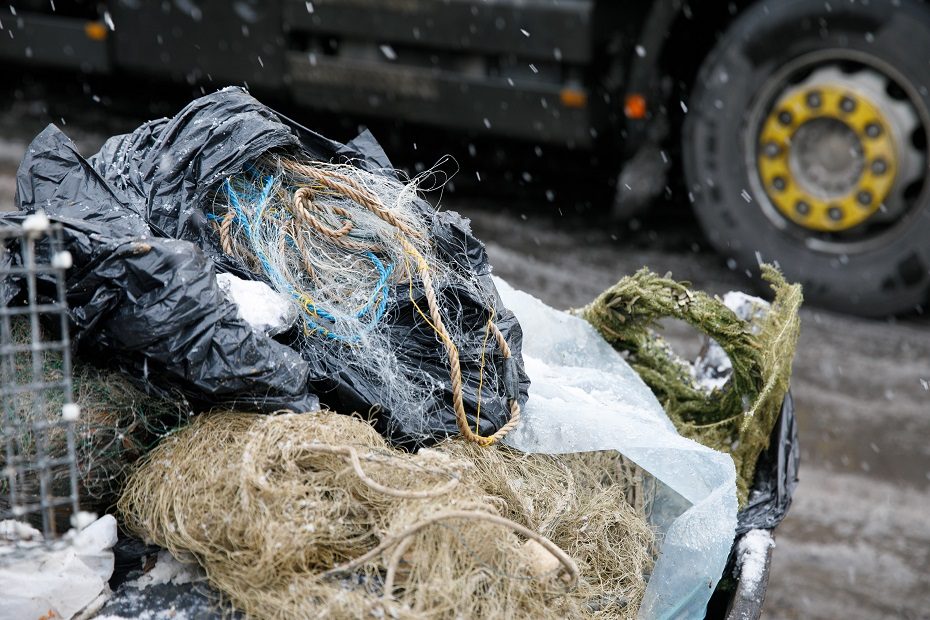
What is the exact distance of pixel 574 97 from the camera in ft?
15.1

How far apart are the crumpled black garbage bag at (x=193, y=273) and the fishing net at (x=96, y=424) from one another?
0.05 m

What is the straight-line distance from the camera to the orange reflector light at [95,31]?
5.37 metres

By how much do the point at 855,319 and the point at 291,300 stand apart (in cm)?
340

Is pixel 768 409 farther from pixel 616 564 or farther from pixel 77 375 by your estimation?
pixel 77 375

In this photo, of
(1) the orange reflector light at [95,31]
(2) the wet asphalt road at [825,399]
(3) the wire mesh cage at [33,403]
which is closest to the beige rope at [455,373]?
(3) the wire mesh cage at [33,403]

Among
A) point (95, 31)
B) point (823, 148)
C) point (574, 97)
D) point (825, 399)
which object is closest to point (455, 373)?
point (825, 399)

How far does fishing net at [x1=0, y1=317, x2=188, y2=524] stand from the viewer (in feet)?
6.07

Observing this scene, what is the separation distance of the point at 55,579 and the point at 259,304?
64cm

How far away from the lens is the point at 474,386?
2.17 metres

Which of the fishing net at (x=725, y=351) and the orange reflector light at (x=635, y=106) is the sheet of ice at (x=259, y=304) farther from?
the orange reflector light at (x=635, y=106)

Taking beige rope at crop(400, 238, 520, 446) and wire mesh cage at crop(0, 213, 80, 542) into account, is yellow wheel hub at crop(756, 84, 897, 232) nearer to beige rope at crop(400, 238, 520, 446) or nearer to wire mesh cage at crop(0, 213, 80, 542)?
beige rope at crop(400, 238, 520, 446)

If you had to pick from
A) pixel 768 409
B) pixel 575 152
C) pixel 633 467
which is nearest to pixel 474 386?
pixel 633 467

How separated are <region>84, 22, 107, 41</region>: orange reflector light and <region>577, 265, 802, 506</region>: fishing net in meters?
3.83

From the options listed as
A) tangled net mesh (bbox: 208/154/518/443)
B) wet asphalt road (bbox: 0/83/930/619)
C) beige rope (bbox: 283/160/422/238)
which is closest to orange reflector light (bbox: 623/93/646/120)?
wet asphalt road (bbox: 0/83/930/619)
